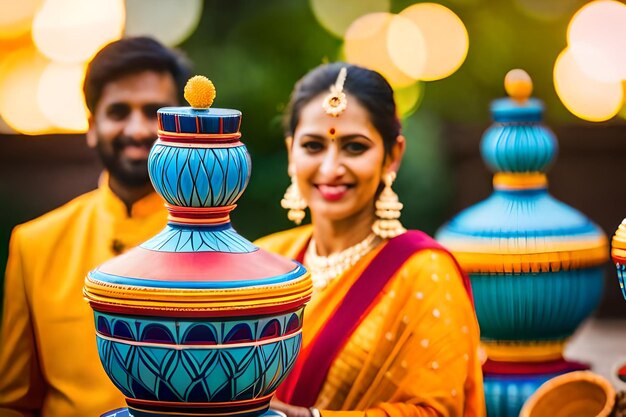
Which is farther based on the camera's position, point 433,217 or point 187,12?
point 433,217

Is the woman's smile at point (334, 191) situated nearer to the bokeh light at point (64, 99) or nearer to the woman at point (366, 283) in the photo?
the woman at point (366, 283)

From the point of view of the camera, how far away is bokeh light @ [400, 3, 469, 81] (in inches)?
287

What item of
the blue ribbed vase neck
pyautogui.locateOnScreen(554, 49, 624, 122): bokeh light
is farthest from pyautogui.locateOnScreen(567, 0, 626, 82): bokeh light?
the blue ribbed vase neck

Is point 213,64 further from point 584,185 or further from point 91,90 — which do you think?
point 584,185

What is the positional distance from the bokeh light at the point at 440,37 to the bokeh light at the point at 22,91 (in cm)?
196

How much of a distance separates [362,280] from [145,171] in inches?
31.5

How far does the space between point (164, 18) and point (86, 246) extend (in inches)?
88.2

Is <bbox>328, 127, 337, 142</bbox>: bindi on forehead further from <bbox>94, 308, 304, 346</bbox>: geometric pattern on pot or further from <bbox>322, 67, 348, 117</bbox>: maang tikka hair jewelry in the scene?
<bbox>94, 308, 304, 346</bbox>: geometric pattern on pot

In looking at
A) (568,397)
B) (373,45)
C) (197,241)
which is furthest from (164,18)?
(197,241)

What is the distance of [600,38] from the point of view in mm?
7828

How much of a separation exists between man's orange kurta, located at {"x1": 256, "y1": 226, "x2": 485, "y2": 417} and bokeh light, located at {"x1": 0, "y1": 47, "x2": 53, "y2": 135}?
2.62 meters

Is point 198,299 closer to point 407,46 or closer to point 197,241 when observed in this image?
point 197,241

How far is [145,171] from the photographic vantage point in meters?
4.21

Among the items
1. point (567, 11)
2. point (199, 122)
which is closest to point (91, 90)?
point (199, 122)
